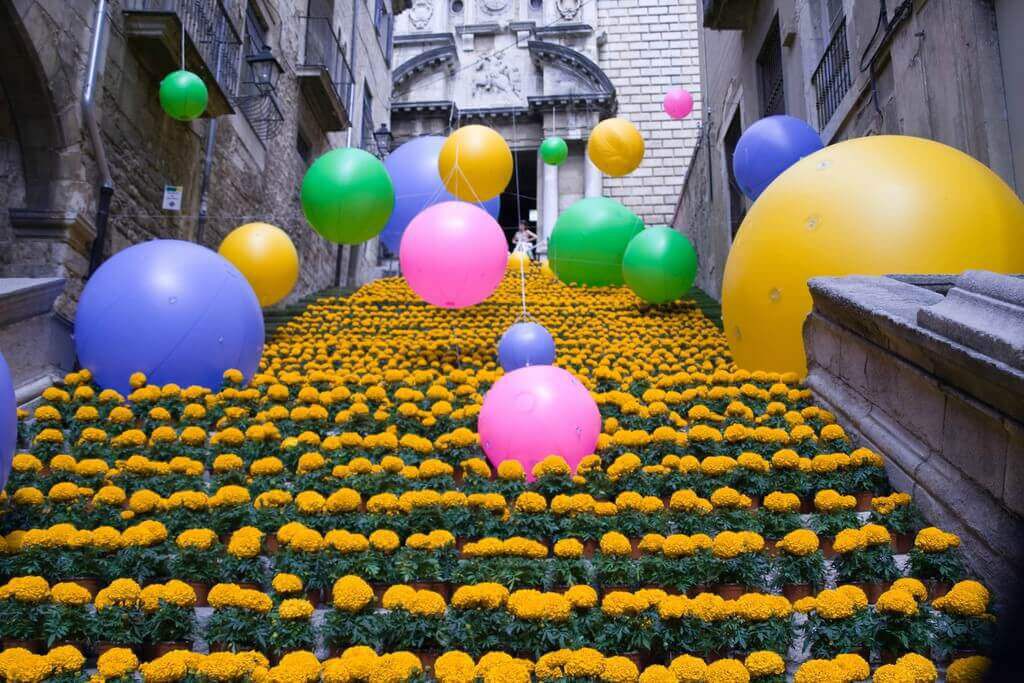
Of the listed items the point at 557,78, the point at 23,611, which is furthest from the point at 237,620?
the point at 557,78

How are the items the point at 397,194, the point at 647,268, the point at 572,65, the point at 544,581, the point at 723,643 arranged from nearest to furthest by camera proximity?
the point at 723,643 < the point at 544,581 < the point at 647,268 < the point at 397,194 < the point at 572,65

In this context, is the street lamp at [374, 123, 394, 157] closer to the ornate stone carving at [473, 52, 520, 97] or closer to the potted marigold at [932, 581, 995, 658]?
the ornate stone carving at [473, 52, 520, 97]

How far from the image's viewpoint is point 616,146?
44.0 feet

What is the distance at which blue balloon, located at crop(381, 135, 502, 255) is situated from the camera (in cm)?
1355

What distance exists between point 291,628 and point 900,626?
210 cm

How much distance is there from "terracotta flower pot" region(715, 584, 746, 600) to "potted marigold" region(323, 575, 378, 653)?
135 cm

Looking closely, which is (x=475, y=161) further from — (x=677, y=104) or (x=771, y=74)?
(x=677, y=104)

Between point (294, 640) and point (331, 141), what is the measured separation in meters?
19.5

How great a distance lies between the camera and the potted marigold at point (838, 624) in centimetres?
267

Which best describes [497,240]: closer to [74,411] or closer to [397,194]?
[74,411]

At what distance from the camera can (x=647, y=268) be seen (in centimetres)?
1167

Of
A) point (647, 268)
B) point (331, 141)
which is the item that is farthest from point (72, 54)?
point (331, 141)

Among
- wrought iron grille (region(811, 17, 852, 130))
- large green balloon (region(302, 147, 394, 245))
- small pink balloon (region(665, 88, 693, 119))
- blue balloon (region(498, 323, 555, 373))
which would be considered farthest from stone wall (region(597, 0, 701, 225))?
blue balloon (region(498, 323, 555, 373))

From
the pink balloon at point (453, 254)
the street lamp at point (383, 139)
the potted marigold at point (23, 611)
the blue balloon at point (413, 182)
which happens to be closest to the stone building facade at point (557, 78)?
the street lamp at point (383, 139)
